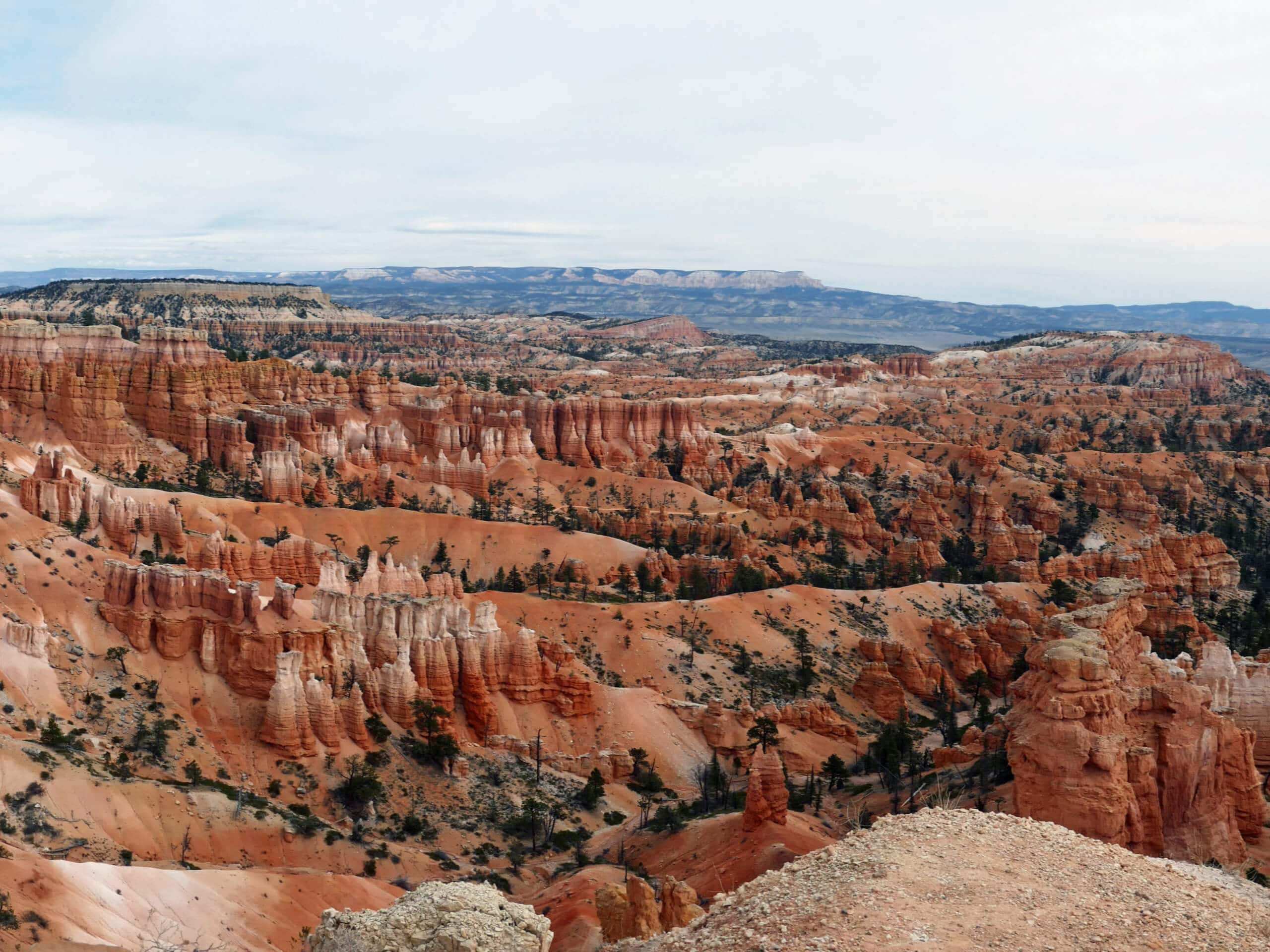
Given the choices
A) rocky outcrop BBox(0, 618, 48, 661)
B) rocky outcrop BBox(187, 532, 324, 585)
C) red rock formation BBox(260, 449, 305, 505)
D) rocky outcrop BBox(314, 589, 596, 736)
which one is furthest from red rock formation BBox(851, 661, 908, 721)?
red rock formation BBox(260, 449, 305, 505)

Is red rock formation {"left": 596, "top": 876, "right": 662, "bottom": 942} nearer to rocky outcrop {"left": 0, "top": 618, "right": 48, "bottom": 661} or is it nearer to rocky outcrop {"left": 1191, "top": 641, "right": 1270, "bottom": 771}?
rocky outcrop {"left": 0, "top": 618, "right": 48, "bottom": 661}

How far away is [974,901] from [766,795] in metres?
15.4

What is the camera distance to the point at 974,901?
16359 millimetres

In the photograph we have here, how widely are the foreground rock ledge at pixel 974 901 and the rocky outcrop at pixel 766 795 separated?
11.5m

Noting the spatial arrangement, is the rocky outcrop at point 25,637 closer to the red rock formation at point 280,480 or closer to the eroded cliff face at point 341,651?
the eroded cliff face at point 341,651

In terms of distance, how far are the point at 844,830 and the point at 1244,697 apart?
47.0 feet

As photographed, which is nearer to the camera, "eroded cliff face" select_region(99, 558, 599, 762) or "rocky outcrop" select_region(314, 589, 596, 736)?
"eroded cliff face" select_region(99, 558, 599, 762)

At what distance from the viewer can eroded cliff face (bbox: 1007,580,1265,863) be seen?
2616cm

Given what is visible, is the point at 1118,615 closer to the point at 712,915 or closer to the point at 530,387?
the point at 712,915

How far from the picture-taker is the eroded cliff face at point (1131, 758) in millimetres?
26156

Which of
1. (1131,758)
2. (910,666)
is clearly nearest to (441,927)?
(1131,758)

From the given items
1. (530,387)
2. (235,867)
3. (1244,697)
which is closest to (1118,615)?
(1244,697)

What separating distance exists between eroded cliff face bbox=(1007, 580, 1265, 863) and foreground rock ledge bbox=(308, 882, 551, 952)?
14.3 metres

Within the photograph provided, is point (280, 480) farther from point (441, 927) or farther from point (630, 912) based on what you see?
point (441, 927)
